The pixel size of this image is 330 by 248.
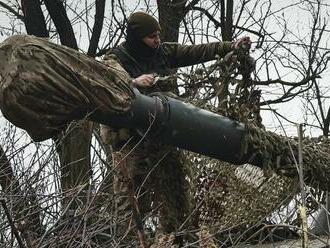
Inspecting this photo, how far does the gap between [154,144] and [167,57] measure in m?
0.81

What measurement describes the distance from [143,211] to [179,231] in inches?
15.9

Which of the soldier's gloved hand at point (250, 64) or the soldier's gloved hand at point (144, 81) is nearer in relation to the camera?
the soldier's gloved hand at point (144, 81)

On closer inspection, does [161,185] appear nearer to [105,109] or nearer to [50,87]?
[105,109]

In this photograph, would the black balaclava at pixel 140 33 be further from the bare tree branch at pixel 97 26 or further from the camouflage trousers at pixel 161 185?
the bare tree branch at pixel 97 26

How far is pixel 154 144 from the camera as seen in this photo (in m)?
5.39

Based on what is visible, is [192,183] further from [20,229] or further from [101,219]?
[20,229]

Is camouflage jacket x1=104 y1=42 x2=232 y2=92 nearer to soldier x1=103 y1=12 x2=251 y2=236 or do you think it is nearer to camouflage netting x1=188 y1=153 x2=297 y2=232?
soldier x1=103 y1=12 x2=251 y2=236

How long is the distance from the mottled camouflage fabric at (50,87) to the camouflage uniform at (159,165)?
4.18 ft

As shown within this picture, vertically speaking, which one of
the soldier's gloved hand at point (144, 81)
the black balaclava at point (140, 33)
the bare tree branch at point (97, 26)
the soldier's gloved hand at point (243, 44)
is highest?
the bare tree branch at point (97, 26)

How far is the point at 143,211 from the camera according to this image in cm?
560

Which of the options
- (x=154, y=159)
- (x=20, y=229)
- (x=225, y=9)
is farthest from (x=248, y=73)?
(x=225, y=9)

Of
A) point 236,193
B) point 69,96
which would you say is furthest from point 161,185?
point 69,96

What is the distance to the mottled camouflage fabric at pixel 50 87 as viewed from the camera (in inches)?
149

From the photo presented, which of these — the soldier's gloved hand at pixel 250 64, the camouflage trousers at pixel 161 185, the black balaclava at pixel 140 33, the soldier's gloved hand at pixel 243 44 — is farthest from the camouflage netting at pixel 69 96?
the black balaclava at pixel 140 33
